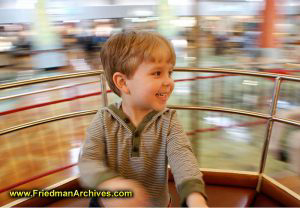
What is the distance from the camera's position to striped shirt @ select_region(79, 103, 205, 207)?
945mm

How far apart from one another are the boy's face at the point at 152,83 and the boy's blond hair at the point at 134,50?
18mm

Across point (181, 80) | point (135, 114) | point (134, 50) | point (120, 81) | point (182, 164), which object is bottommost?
point (181, 80)

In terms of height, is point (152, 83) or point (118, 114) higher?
point (152, 83)

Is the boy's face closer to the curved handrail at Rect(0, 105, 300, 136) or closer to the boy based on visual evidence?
the boy

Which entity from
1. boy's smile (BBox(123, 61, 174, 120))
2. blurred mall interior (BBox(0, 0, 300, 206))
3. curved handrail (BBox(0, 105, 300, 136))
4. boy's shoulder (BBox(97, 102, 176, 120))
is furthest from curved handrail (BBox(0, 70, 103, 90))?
boy's smile (BBox(123, 61, 174, 120))

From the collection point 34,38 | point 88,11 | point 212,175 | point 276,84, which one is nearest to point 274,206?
point 212,175

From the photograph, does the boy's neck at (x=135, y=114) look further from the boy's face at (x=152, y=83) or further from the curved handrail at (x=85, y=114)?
the curved handrail at (x=85, y=114)

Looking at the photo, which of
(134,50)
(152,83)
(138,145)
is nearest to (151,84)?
(152,83)

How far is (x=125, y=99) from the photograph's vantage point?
0.99 metres

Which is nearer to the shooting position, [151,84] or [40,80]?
[151,84]

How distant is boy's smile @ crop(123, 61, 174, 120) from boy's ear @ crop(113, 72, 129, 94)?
0.02 metres

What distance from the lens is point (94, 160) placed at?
921mm

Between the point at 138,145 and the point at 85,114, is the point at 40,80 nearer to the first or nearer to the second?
the point at 85,114

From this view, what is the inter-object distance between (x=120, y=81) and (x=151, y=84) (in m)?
0.12
